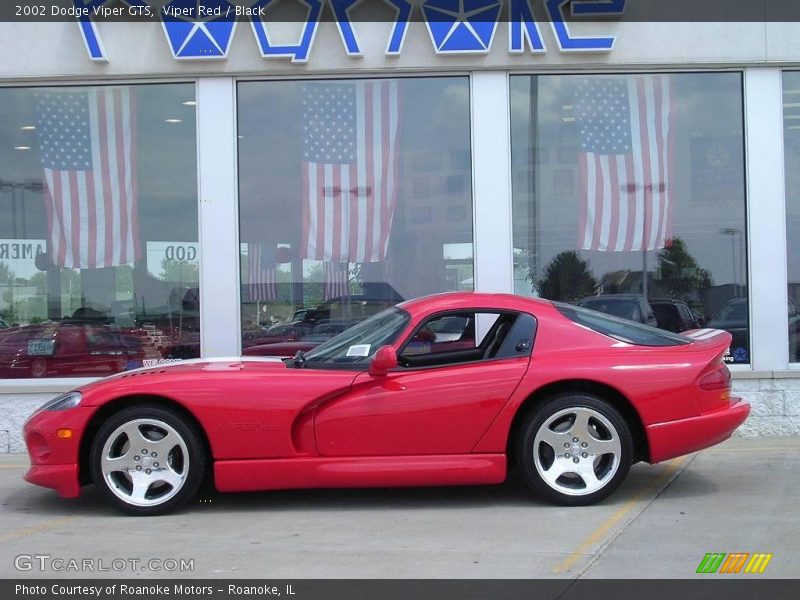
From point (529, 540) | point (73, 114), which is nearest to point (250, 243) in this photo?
point (73, 114)

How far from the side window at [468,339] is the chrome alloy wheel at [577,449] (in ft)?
1.68

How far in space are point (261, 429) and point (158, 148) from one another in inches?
176

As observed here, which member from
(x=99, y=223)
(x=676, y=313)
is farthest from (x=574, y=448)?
(x=99, y=223)

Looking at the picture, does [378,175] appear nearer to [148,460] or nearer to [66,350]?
[66,350]

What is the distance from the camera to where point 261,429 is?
226 inches

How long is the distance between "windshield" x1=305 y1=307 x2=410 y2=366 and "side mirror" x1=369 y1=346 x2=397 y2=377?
0.20m

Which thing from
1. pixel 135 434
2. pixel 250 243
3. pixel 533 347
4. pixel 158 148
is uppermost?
pixel 158 148

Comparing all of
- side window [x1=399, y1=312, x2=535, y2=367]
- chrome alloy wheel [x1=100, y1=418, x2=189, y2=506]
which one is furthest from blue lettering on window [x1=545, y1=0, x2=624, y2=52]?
chrome alloy wheel [x1=100, y1=418, x2=189, y2=506]

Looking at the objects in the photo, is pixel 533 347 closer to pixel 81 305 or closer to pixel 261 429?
pixel 261 429

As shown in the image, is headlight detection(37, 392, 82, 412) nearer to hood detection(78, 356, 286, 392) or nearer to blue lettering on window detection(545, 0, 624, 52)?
hood detection(78, 356, 286, 392)

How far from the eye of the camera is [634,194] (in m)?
9.21

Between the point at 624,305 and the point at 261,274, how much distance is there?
11.8 ft

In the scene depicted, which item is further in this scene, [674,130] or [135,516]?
[674,130]
